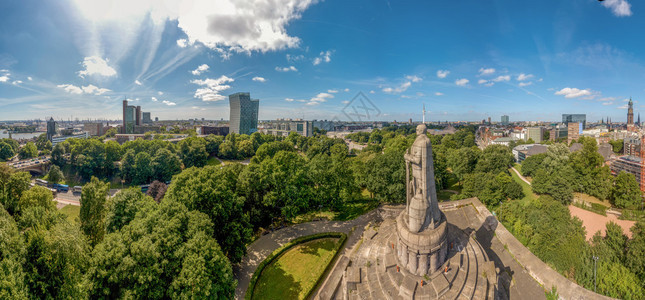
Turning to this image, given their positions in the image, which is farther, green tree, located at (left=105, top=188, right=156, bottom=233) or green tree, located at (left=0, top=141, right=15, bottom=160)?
green tree, located at (left=0, top=141, right=15, bottom=160)

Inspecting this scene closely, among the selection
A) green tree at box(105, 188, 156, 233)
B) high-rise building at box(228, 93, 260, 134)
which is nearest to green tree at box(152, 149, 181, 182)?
green tree at box(105, 188, 156, 233)

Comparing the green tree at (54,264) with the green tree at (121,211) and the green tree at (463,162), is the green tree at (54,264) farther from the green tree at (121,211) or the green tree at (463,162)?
the green tree at (463,162)

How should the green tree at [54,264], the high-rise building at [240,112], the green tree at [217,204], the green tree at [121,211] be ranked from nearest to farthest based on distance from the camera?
the green tree at [54,264] < the green tree at [217,204] < the green tree at [121,211] < the high-rise building at [240,112]

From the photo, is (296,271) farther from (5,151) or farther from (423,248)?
(5,151)

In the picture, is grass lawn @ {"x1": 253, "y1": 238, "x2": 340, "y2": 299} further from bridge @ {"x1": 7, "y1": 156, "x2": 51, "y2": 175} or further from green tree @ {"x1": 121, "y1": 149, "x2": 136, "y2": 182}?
bridge @ {"x1": 7, "y1": 156, "x2": 51, "y2": 175}

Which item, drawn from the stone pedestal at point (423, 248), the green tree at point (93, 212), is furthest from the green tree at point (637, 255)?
the green tree at point (93, 212)

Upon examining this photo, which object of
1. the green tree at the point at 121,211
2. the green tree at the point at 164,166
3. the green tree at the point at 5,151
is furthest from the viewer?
the green tree at the point at 5,151

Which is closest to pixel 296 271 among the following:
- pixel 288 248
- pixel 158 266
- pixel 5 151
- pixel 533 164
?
pixel 288 248
